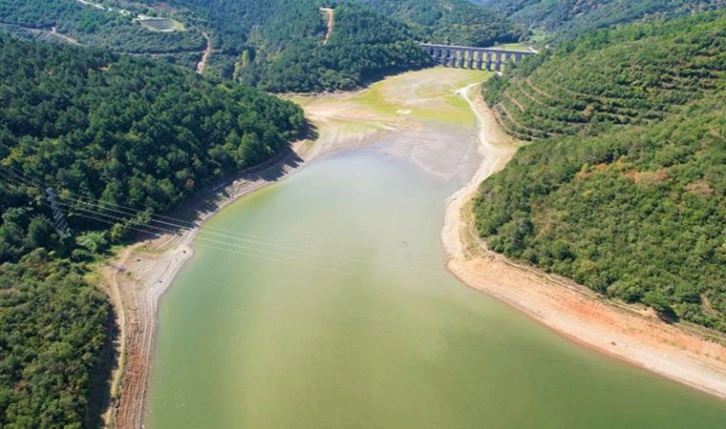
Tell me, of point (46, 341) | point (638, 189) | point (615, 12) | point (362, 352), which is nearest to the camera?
point (46, 341)

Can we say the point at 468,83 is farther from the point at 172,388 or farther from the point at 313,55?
the point at 172,388

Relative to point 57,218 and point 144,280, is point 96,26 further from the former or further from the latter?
point 144,280

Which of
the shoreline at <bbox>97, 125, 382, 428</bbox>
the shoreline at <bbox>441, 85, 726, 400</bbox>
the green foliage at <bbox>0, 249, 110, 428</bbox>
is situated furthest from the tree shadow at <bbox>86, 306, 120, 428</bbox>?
the shoreline at <bbox>441, 85, 726, 400</bbox>

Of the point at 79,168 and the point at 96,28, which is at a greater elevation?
the point at 96,28

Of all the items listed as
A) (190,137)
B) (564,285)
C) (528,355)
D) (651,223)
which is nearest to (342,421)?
(528,355)

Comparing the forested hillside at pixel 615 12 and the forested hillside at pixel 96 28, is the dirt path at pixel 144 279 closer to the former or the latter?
the forested hillside at pixel 96 28

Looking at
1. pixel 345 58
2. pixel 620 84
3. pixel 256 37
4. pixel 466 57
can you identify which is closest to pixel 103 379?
pixel 620 84
